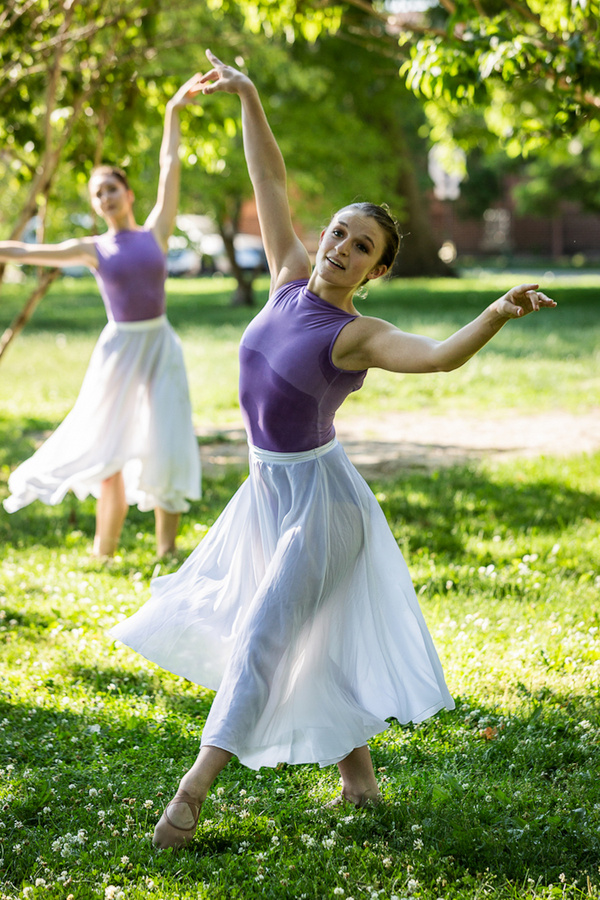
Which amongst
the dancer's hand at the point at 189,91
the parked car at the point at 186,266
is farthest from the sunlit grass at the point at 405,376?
the parked car at the point at 186,266

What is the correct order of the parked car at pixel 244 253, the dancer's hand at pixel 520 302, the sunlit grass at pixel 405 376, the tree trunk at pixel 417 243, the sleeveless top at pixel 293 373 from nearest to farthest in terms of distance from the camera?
the dancer's hand at pixel 520 302
the sleeveless top at pixel 293 373
the sunlit grass at pixel 405 376
the tree trunk at pixel 417 243
the parked car at pixel 244 253

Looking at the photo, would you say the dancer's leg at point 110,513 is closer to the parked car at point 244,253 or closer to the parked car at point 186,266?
the parked car at point 244,253

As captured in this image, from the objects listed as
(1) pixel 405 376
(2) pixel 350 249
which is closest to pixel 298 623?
(2) pixel 350 249

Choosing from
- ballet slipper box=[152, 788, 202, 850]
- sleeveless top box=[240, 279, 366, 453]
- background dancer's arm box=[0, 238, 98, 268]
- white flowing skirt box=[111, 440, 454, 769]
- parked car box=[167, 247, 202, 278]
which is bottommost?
parked car box=[167, 247, 202, 278]

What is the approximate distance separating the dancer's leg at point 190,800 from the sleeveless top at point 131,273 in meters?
3.33

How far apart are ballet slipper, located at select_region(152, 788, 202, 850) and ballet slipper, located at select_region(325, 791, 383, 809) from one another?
1.73 feet

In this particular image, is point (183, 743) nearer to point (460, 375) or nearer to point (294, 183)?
point (460, 375)

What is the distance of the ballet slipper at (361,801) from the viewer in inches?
130

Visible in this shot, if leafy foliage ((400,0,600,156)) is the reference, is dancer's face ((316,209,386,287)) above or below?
below

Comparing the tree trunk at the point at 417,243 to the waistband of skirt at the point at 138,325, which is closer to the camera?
the waistband of skirt at the point at 138,325

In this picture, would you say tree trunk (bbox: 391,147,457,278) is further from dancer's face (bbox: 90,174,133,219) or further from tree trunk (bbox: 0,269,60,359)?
dancer's face (bbox: 90,174,133,219)

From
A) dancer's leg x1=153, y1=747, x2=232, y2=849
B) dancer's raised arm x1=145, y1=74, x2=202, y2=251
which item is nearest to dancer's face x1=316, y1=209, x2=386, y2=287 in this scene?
dancer's leg x1=153, y1=747, x2=232, y2=849

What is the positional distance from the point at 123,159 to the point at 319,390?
5314 mm

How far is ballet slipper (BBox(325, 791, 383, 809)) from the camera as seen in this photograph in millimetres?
3293
